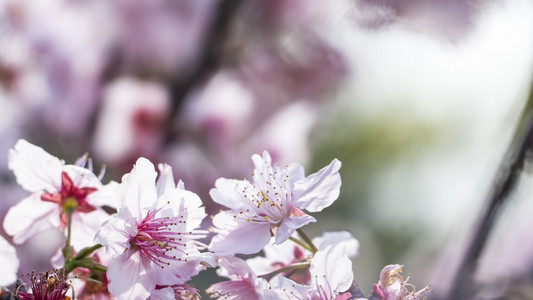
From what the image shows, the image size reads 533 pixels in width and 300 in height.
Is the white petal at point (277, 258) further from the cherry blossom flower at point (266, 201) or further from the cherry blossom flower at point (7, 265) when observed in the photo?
the cherry blossom flower at point (7, 265)

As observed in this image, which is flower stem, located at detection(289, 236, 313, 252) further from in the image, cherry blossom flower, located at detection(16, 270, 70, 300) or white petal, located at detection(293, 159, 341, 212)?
cherry blossom flower, located at detection(16, 270, 70, 300)

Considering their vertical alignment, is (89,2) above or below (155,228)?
above

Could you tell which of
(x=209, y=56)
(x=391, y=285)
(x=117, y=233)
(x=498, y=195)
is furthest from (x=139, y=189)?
(x=209, y=56)

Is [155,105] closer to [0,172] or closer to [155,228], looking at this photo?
[0,172]

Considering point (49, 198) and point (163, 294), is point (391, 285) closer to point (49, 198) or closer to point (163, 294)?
point (163, 294)

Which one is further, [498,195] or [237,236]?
[498,195]

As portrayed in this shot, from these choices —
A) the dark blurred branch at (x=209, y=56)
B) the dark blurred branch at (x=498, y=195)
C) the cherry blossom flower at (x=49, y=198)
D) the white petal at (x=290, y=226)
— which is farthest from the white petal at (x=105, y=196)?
the dark blurred branch at (x=209, y=56)

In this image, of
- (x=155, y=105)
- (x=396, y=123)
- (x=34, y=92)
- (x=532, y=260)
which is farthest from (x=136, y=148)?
(x=396, y=123)

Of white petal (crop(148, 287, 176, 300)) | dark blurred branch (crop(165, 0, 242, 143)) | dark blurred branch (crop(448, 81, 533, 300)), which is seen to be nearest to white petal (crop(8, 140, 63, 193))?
white petal (crop(148, 287, 176, 300))
